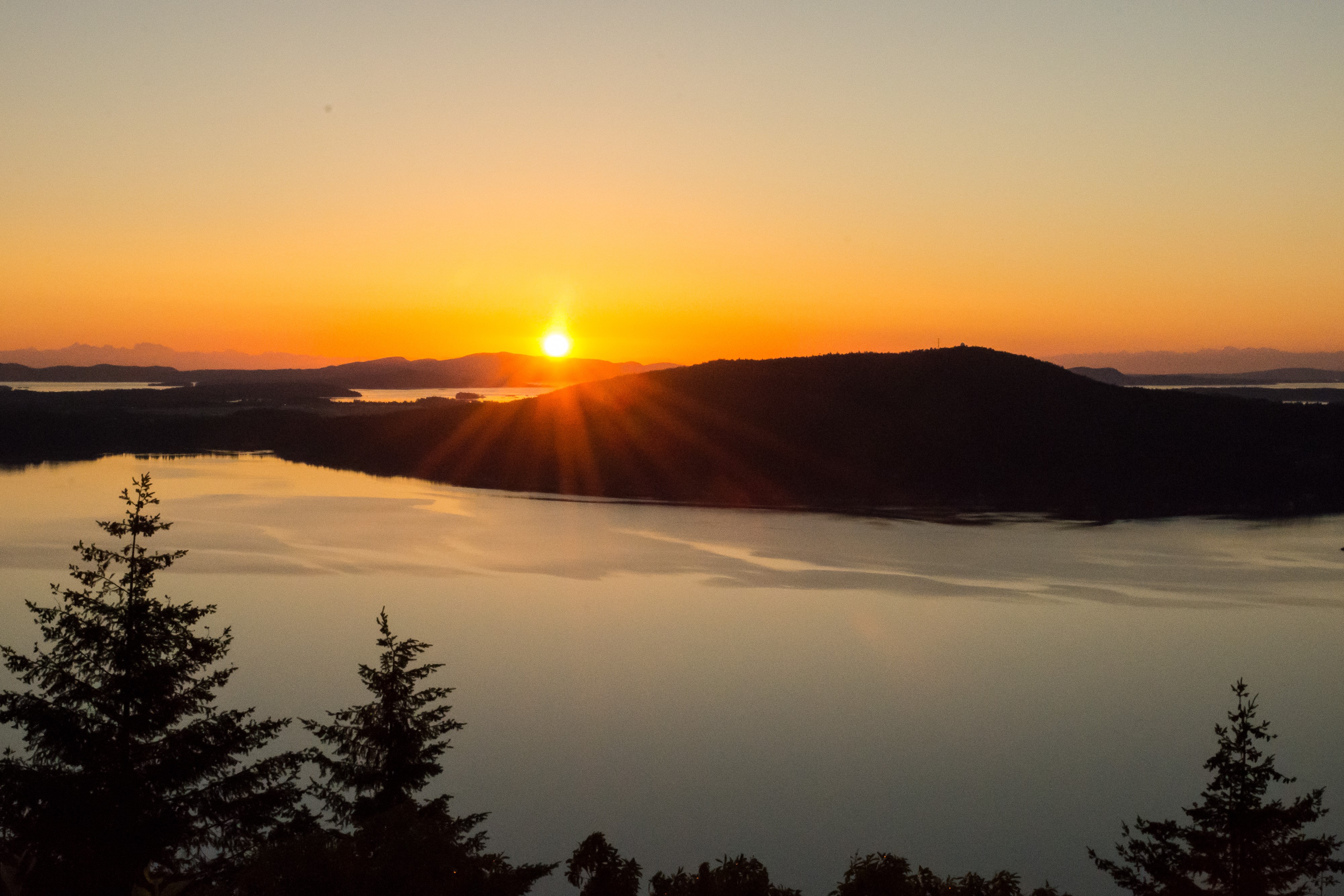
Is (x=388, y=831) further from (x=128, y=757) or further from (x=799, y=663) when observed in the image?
(x=799, y=663)

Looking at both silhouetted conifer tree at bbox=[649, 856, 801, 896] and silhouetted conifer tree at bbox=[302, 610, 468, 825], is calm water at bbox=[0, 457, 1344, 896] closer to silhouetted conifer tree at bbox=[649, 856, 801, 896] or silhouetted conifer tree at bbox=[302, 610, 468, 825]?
silhouetted conifer tree at bbox=[302, 610, 468, 825]

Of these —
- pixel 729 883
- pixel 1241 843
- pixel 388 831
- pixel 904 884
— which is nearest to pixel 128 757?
pixel 388 831

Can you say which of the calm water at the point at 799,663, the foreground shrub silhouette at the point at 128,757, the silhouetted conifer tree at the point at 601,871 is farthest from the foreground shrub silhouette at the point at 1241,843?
the foreground shrub silhouette at the point at 128,757

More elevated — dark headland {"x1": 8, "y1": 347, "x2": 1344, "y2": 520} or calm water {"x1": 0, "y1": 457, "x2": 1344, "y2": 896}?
dark headland {"x1": 8, "y1": 347, "x2": 1344, "y2": 520}

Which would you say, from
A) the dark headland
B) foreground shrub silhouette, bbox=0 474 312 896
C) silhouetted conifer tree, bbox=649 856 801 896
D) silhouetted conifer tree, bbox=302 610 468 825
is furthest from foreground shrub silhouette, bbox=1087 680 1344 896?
the dark headland

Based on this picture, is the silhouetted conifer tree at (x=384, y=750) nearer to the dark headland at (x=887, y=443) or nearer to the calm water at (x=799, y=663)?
the calm water at (x=799, y=663)

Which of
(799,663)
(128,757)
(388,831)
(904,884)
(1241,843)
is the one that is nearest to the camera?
(388,831)

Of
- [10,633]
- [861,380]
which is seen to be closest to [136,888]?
Result: [10,633]
